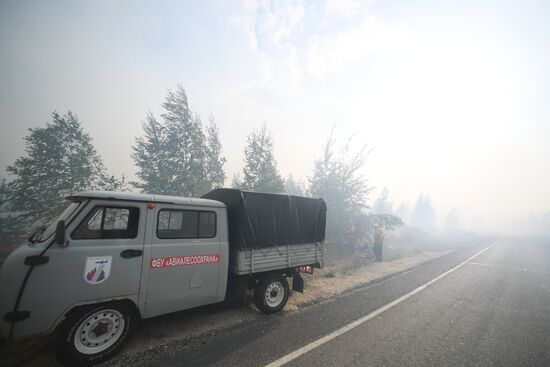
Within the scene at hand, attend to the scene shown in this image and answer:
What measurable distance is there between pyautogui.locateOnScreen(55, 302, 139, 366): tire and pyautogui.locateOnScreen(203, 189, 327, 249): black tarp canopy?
2.34 meters

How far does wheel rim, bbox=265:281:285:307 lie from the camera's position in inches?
217

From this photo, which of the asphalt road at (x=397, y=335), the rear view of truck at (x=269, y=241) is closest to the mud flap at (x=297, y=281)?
the rear view of truck at (x=269, y=241)

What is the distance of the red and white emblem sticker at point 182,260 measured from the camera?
3.99m

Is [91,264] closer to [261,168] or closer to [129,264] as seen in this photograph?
[129,264]

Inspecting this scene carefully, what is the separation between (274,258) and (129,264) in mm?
3161

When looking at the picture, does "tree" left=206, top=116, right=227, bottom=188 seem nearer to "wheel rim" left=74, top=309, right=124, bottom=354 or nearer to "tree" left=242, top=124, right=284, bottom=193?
"tree" left=242, top=124, right=284, bottom=193

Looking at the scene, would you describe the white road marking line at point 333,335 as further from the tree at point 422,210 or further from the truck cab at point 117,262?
the tree at point 422,210

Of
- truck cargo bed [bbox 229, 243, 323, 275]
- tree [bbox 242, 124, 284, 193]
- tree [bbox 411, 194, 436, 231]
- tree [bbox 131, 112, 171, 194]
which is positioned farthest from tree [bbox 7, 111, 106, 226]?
tree [bbox 411, 194, 436, 231]

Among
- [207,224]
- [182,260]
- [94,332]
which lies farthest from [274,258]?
[94,332]

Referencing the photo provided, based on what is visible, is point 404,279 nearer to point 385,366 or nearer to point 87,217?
point 385,366

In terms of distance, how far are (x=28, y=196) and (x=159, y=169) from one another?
952 cm

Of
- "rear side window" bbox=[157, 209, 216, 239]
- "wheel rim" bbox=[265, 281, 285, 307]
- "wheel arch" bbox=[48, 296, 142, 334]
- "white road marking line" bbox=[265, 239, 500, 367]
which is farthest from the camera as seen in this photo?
"wheel rim" bbox=[265, 281, 285, 307]

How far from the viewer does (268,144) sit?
64.2 ft

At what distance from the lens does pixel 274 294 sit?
570cm
